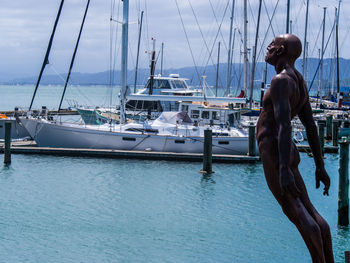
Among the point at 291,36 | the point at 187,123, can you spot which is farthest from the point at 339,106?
the point at 291,36

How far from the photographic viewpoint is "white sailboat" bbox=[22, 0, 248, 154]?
1038 inches

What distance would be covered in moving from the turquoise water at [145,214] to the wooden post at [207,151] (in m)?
0.54

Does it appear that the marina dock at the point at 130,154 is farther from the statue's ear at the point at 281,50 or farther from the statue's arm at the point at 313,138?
the statue's ear at the point at 281,50

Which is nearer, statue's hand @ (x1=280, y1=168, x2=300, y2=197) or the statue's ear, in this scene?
statue's hand @ (x1=280, y1=168, x2=300, y2=197)

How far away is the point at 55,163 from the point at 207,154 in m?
7.77

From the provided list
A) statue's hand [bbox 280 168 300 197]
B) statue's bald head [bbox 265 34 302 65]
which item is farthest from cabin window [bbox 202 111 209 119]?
statue's hand [bbox 280 168 300 197]

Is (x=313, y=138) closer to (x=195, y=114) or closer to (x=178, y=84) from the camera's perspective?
(x=195, y=114)

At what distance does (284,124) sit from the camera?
526 cm

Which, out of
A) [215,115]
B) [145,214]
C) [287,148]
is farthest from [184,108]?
[287,148]

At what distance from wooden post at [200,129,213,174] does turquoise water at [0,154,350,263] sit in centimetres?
54

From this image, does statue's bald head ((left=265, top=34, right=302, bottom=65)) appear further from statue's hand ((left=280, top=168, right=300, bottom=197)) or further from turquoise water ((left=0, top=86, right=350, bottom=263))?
turquoise water ((left=0, top=86, right=350, bottom=263))

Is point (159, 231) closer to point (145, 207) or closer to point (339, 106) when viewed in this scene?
point (145, 207)

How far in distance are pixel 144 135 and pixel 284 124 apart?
69.5ft

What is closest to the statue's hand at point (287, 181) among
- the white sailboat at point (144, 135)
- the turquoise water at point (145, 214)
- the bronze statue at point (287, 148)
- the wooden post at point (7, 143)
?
the bronze statue at point (287, 148)
